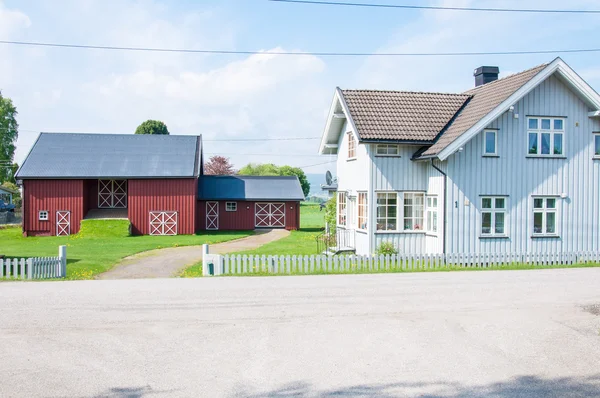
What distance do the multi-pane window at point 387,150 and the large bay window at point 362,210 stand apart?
179 centimetres

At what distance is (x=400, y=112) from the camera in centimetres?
2472

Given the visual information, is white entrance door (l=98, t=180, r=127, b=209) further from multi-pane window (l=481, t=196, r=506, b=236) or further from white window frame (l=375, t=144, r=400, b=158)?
multi-pane window (l=481, t=196, r=506, b=236)

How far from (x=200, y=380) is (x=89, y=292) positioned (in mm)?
8526

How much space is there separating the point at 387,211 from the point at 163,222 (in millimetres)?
21122

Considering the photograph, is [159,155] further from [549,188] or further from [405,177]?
[549,188]

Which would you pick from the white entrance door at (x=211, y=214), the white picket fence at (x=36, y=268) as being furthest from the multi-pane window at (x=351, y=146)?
the white entrance door at (x=211, y=214)

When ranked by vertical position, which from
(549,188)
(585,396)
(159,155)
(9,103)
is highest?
(9,103)

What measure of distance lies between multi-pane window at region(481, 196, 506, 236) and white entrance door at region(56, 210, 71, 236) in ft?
94.6

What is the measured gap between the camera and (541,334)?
1074 cm

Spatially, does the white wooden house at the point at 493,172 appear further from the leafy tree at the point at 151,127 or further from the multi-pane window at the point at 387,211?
the leafy tree at the point at 151,127

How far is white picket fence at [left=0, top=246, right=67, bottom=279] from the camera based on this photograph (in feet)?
59.7

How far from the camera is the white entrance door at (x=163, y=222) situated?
40281 millimetres

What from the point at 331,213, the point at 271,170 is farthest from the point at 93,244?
the point at 271,170

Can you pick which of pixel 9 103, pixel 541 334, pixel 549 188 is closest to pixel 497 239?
pixel 549 188
